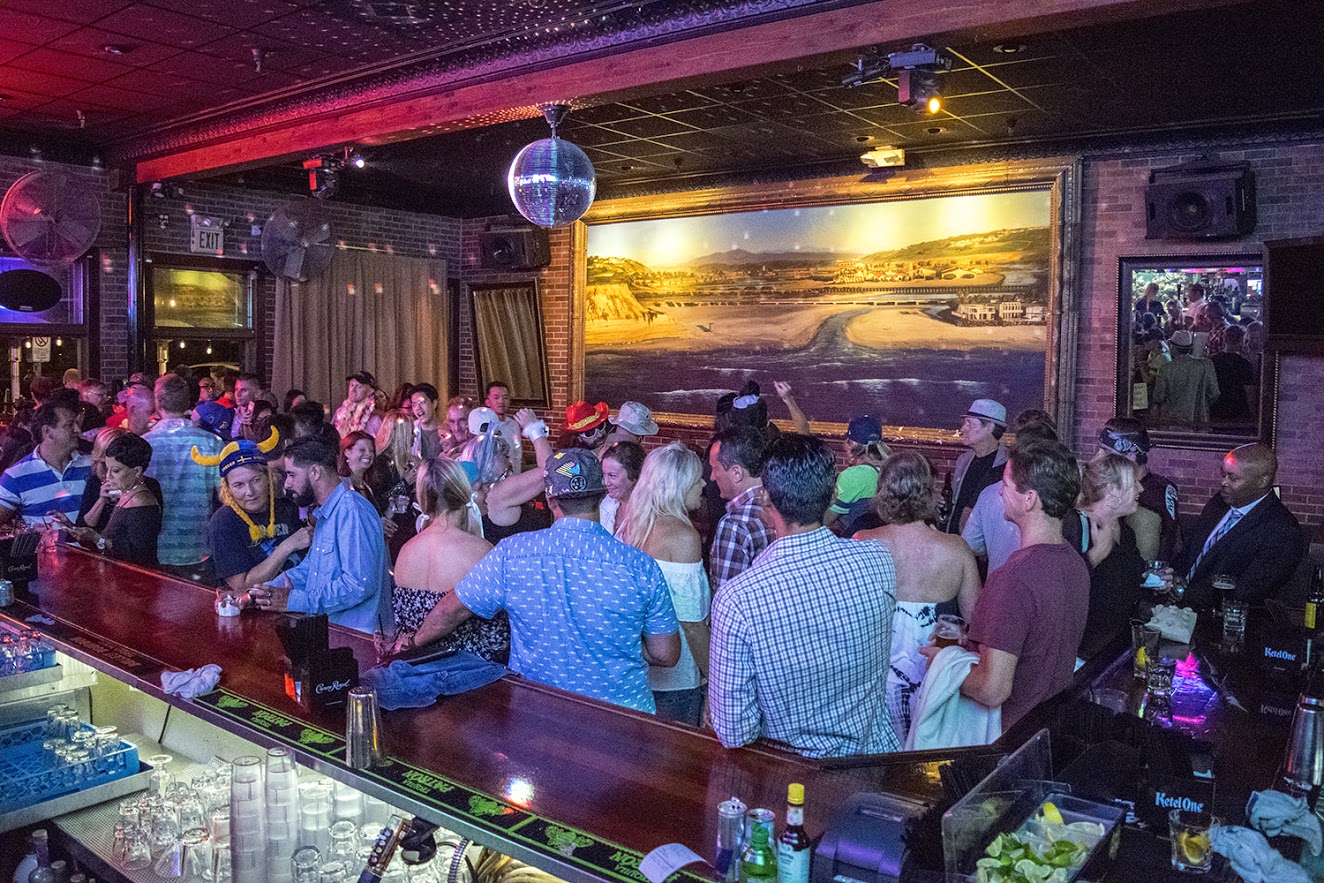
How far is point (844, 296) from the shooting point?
29.6 ft

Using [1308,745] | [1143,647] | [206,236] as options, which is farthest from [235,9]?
[1308,745]

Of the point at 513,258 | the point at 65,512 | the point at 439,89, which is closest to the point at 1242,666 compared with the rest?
the point at 439,89

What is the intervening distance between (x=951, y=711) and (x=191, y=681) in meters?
2.03

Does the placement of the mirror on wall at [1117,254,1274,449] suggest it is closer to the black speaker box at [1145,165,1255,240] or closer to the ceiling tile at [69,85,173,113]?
the black speaker box at [1145,165,1255,240]

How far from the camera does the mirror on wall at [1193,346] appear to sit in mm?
7109

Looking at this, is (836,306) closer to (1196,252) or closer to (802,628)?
(1196,252)

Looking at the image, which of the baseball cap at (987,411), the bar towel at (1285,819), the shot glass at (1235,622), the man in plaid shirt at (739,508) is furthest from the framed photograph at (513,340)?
the bar towel at (1285,819)

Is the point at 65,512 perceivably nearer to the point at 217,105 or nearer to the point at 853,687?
the point at 217,105

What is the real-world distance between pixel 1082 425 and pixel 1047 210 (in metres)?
1.65

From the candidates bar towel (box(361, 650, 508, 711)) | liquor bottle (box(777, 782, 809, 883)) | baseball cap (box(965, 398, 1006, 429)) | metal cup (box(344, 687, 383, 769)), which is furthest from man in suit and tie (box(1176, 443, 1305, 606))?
metal cup (box(344, 687, 383, 769))

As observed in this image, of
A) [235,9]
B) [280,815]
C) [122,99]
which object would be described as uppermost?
[122,99]

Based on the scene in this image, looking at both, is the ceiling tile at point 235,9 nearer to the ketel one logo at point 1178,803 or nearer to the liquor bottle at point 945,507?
the liquor bottle at point 945,507

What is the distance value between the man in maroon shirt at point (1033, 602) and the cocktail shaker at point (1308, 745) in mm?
573

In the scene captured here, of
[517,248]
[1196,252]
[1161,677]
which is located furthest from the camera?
[517,248]
